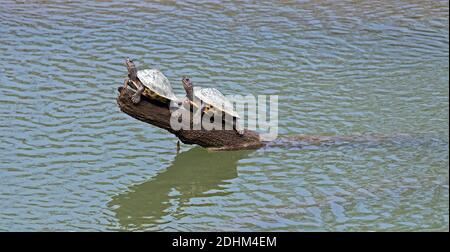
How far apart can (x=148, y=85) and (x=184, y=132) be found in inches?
30.6

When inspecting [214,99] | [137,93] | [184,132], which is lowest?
[184,132]

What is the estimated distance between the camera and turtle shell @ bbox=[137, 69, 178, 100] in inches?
366

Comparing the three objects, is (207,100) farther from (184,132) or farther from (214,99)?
(184,132)

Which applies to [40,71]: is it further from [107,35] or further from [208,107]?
[208,107]

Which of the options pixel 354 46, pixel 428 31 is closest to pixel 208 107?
pixel 354 46

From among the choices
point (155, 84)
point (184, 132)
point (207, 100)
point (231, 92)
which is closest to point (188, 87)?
point (207, 100)

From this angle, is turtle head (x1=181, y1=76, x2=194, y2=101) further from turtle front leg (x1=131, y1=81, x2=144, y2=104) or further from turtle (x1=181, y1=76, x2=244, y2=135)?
turtle front leg (x1=131, y1=81, x2=144, y2=104)

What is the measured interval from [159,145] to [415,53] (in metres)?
4.50

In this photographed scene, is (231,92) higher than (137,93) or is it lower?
lower

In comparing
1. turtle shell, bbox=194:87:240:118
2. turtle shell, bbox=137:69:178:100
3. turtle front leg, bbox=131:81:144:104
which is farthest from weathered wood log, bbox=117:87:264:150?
turtle shell, bbox=194:87:240:118

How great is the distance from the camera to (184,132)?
9789mm

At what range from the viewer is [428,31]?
1400cm

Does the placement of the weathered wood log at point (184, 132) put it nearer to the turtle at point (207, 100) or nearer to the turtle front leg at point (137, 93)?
the turtle front leg at point (137, 93)

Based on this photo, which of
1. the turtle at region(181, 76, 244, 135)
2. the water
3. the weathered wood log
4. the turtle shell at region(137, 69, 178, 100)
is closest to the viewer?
the water
